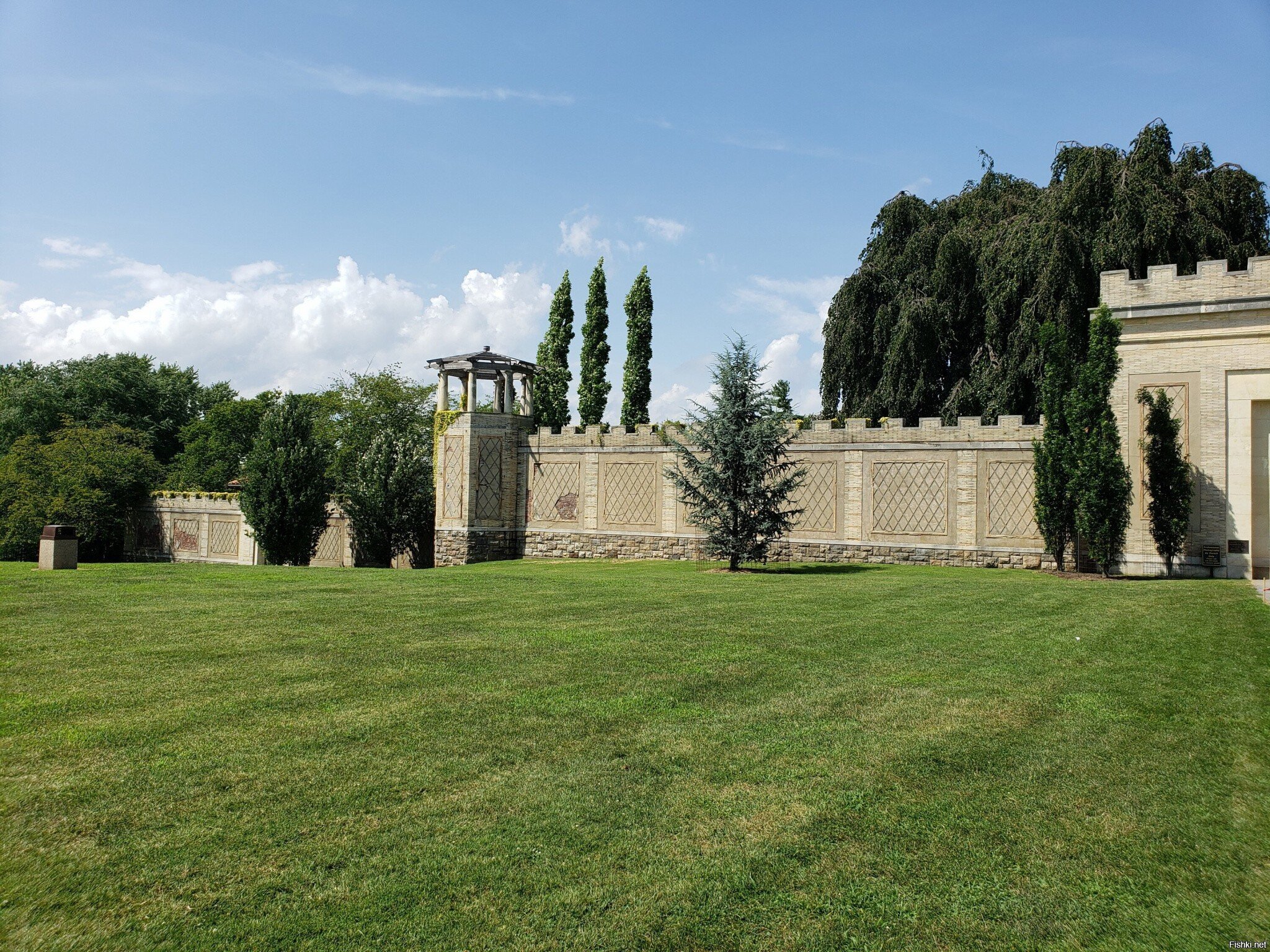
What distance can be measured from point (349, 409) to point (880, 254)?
1075 inches

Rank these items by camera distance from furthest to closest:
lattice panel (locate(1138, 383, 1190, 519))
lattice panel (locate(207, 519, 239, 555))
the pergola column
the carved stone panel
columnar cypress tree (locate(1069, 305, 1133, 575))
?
lattice panel (locate(207, 519, 239, 555)) → the pergola column → the carved stone panel → lattice panel (locate(1138, 383, 1190, 519)) → columnar cypress tree (locate(1069, 305, 1133, 575))

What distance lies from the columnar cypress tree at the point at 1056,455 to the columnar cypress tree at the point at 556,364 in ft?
76.3

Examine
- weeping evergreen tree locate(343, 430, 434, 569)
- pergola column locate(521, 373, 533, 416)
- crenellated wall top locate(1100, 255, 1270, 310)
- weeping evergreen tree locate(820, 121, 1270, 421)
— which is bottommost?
weeping evergreen tree locate(343, 430, 434, 569)

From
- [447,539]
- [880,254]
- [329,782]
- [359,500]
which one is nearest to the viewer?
[329,782]

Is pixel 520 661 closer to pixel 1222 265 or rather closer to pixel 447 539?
pixel 1222 265

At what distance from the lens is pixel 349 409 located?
44.8 m

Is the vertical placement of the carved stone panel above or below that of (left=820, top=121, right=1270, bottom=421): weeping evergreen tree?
below

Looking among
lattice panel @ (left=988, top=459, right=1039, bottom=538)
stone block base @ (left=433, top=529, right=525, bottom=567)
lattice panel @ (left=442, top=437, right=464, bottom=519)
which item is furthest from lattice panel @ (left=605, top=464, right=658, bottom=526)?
lattice panel @ (left=988, top=459, right=1039, bottom=538)

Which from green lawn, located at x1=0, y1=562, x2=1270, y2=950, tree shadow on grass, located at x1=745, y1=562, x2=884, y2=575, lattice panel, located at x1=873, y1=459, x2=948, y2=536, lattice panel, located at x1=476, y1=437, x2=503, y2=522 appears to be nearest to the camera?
green lawn, located at x1=0, y1=562, x2=1270, y2=950

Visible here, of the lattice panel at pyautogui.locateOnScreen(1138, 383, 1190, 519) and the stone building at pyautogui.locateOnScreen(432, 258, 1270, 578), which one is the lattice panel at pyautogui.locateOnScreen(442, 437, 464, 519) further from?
the lattice panel at pyautogui.locateOnScreen(1138, 383, 1190, 519)

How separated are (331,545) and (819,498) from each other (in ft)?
68.2

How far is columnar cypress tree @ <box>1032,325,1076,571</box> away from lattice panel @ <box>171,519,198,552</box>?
34.2 meters

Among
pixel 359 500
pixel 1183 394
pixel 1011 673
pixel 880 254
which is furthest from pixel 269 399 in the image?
pixel 1011 673

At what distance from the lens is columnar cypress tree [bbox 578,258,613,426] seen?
3759 cm
